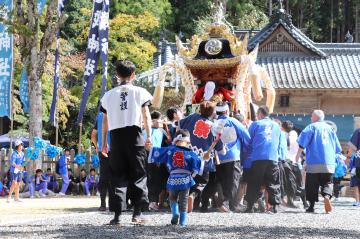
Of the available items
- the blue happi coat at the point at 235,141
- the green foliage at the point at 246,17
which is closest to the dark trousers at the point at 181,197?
the blue happi coat at the point at 235,141

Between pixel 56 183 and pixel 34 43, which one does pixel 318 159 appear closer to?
pixel 34 43

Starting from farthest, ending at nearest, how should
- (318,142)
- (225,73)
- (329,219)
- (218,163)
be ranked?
(225,73) < (318,142) < (218,163) < (329,219)

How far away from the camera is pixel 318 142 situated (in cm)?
1242

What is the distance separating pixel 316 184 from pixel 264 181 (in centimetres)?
98

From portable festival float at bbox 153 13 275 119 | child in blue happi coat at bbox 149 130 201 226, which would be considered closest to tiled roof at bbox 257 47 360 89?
portable festival float at bbox 153 13 275 119

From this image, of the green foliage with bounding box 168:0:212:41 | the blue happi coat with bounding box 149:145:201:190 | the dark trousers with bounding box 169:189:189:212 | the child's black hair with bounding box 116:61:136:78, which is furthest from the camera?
the green foliage with bounding box 168:0:212:41

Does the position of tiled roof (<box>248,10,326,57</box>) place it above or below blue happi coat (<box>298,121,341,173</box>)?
above

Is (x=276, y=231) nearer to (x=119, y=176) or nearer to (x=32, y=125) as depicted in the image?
(x=119, y=176)

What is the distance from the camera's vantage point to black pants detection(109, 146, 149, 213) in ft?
28.0

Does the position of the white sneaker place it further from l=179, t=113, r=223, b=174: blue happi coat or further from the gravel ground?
l=179, t=113, r=223, b=174: blue happi coat

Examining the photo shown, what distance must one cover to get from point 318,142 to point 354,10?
3896 centimetres

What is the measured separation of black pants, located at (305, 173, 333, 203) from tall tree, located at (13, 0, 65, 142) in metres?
7.64

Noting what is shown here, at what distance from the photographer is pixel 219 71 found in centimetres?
1691

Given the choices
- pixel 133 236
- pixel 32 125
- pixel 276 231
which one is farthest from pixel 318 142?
pixel 32 125
